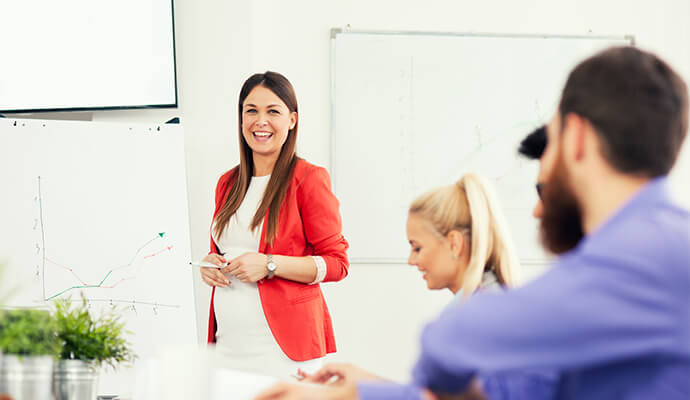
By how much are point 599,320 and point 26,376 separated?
29.8 inches

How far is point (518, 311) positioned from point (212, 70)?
2419 millimetres

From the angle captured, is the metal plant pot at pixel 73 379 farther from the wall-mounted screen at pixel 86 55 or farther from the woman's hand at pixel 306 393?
the wall-mounted screen at pixel 86 55

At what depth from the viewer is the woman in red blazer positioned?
2.03 metres

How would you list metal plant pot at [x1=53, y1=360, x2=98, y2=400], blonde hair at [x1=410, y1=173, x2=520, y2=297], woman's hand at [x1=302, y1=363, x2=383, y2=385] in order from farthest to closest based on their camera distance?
blonde hair at [x1=410, y1=173, x2=520, y2=297], woman's hand at [x1=302, y1=363, x2=383, y2=385], metal plant pot at [x1=53, y1=360, x2=98, y2=400]

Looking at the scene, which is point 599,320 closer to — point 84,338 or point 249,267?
point 84,338

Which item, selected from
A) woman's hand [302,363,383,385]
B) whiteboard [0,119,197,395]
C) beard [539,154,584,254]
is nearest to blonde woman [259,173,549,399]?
woman's hand [302,363,383,385]

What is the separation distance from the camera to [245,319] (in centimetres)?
205

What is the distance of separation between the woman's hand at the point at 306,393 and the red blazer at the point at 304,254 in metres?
1.09

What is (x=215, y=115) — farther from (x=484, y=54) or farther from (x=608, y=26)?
(x=608, y=26)

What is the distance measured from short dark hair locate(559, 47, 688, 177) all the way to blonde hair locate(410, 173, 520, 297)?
64 centimetres

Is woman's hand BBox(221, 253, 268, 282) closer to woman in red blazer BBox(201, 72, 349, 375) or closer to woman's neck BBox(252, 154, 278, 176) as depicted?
woman in red blazer BBox(201, 72, 349, 375)

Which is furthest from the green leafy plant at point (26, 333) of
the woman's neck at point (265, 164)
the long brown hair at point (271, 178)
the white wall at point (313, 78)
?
the white wall at point (313, 78)

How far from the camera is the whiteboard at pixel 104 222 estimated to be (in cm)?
249

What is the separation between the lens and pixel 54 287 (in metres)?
2.48
